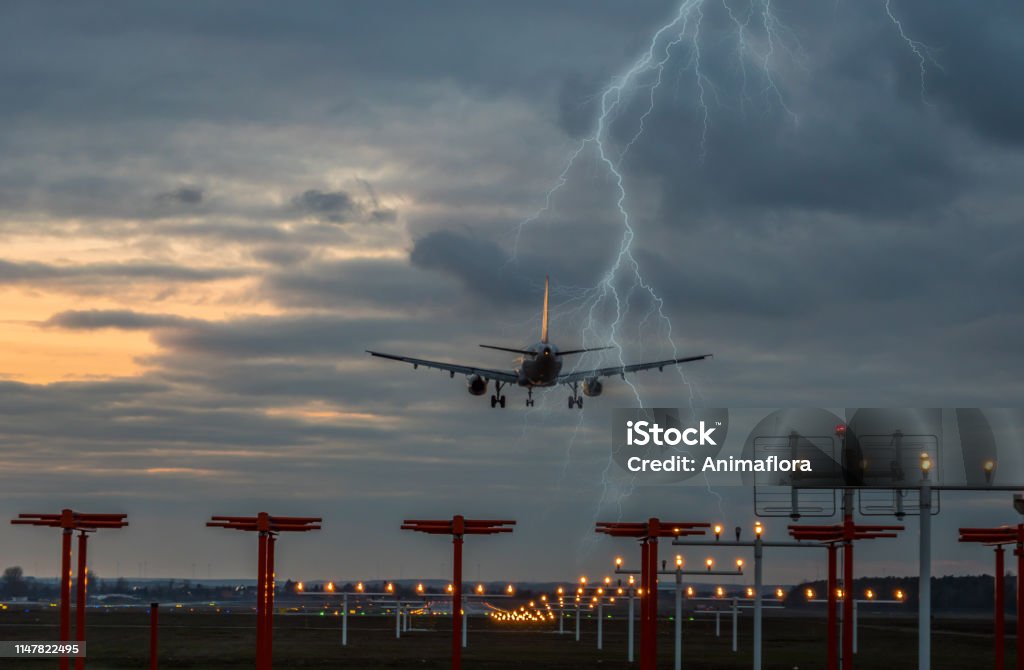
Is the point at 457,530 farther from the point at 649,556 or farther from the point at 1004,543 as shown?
the point at 1004,543

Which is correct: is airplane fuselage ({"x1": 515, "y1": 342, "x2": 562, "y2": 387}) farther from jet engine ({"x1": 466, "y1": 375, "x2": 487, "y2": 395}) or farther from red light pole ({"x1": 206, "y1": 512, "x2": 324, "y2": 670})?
red light pole ({"x1": 206, "y1": 512, "x2": 324, "y2": 670})

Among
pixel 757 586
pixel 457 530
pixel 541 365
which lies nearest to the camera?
pixel 457 530

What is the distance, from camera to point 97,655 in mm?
81375

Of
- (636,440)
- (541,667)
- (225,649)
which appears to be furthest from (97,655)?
(636,440)

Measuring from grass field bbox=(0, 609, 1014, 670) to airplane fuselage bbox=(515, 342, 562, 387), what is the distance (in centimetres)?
2114

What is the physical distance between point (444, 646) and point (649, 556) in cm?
4862

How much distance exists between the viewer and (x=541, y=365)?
119m

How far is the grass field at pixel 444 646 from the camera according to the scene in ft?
251

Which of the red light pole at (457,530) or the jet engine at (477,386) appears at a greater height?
the jet engine at (477,386)

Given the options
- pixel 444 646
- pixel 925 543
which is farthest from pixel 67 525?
pixel 444 646

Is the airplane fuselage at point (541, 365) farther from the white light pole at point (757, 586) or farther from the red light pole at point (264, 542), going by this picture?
the red light pole at point (264, 542)

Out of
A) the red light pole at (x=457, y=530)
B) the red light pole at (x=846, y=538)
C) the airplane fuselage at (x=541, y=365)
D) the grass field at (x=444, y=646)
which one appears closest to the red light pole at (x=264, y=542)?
the red light pole at (x=457, y=530)

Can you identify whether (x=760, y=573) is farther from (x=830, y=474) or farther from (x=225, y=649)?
(x=225, y=649)

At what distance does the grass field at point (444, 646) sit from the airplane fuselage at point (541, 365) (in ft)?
69.4
